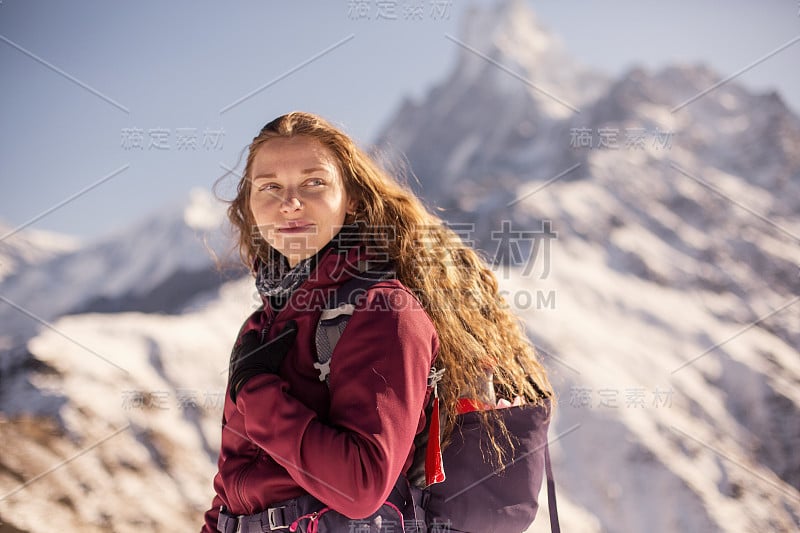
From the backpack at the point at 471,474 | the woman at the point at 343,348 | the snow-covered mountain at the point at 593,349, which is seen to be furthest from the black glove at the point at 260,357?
the snow-covered mountain at the point at 593,349

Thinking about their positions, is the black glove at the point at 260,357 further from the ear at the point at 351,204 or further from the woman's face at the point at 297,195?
the ear at the point at 351,204

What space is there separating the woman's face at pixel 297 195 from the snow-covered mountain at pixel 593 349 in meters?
0.61

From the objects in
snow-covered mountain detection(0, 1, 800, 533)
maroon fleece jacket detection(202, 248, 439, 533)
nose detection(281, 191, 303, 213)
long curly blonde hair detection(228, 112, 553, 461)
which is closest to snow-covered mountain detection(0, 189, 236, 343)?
snow-covered mountain detection(0, 1, 800, 533)

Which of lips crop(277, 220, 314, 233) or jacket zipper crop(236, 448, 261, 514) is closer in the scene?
jacket zipper crop(236, 448, 261, 514)

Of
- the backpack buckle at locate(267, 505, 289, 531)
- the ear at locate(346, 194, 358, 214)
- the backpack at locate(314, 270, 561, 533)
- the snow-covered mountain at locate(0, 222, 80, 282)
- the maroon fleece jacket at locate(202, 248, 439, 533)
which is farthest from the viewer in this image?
the snow-covered mountain at locate(0, 222, 80, 282)

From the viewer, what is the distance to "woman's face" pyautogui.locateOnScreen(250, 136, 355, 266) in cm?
146

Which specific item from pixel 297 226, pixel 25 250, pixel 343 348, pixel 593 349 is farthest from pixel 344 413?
pixel 25 250

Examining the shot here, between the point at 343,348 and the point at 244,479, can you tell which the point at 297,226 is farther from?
the point at 244,479

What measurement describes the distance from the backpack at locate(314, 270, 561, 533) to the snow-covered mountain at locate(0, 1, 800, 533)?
101 cm

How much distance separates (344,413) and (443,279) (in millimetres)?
560

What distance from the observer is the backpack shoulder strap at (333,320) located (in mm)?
1261

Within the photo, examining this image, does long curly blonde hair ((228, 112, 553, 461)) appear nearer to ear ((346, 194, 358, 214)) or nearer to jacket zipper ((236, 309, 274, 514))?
ear ((346, 194, 358, 214))

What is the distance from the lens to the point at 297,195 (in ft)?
4.78

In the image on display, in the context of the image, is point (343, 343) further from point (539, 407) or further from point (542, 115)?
point (542, 115)
